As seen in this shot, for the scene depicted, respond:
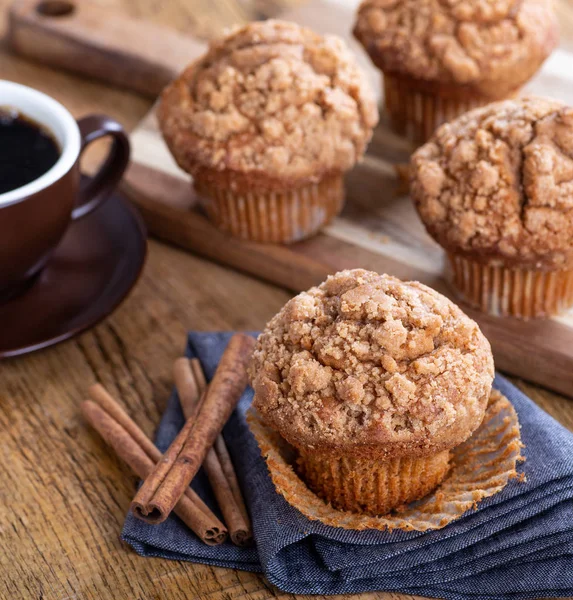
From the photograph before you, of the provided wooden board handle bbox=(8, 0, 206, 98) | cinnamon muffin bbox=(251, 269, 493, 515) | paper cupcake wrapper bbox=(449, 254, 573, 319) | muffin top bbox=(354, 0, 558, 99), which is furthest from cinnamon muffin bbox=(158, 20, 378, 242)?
wooden board handle bbox=(8, 0, 206, 98)

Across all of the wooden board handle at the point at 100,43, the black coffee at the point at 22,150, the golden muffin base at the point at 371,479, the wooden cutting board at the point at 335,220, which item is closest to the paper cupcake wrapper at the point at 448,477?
the golden muffin base at the point at 371,479

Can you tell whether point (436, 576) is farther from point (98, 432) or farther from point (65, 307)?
point (65, 307)

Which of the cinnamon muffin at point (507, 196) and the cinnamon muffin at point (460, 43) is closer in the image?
the cinnamon muffin at point (507, 196)

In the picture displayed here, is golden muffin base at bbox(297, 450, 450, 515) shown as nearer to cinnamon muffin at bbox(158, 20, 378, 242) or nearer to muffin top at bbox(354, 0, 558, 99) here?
cinnamon muffin at bbox(158, 20, 378, 242)

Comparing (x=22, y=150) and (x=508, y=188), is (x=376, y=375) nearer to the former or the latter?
(x=508, y=188)

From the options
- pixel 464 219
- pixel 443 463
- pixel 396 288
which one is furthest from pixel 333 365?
pixel 464 219

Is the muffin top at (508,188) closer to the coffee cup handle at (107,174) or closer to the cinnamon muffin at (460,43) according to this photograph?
the cinnamon muffin at (460,43)

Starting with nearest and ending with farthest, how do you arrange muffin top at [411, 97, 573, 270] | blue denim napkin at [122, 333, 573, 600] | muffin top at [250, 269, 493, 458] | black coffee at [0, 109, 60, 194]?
muffin top at [250, 269, 493, 458], blue denim napkin at [122, 333, 573, 600], muffin top at [411, 97, 573, 270], black coffee at [0, 109, 60, 194]
